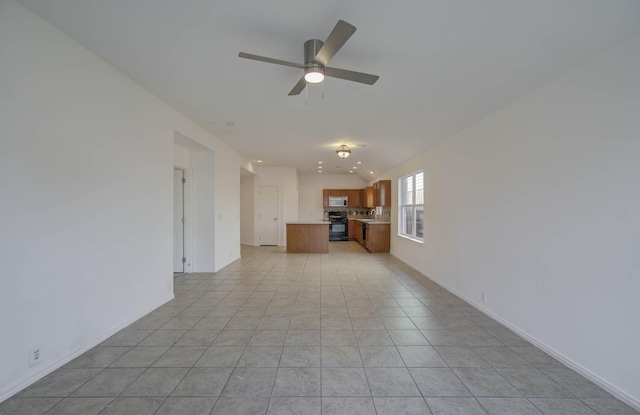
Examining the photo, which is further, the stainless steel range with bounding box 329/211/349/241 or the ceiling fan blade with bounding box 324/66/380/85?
the stainless steel range with bounding box 329/211/349/241

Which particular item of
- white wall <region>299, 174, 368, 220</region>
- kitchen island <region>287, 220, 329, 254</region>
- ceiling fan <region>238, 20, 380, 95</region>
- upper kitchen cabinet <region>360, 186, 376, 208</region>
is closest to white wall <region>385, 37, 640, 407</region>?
ceiling fan <region>238, 20, 380, 95</region>

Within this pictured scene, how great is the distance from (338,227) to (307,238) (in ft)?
10.5

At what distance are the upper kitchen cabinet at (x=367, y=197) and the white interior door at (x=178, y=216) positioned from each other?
19.3 ft

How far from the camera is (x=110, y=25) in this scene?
6.53ft

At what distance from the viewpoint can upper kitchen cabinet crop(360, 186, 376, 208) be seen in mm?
9242

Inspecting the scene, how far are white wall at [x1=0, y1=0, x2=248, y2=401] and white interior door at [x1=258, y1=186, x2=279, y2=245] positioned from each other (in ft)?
18.7

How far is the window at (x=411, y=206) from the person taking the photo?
586cm

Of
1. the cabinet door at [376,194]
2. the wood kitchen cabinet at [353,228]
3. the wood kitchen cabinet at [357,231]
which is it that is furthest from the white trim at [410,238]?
the wood kitchen cabinet at [353,228]

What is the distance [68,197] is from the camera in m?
2.21

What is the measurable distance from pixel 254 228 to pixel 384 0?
8300mm

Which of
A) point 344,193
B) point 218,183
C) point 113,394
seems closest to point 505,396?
Result: point 113,394

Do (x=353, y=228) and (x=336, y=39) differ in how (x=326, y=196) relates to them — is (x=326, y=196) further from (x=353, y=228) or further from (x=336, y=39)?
(x=336, y=39)

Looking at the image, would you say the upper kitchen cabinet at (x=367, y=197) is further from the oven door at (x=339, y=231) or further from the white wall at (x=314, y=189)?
the oven door at (x=339, y=231)

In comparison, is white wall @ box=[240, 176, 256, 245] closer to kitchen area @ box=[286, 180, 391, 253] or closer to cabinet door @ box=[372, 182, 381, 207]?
kitchen area @ box=[286, 180, 391, 253]
